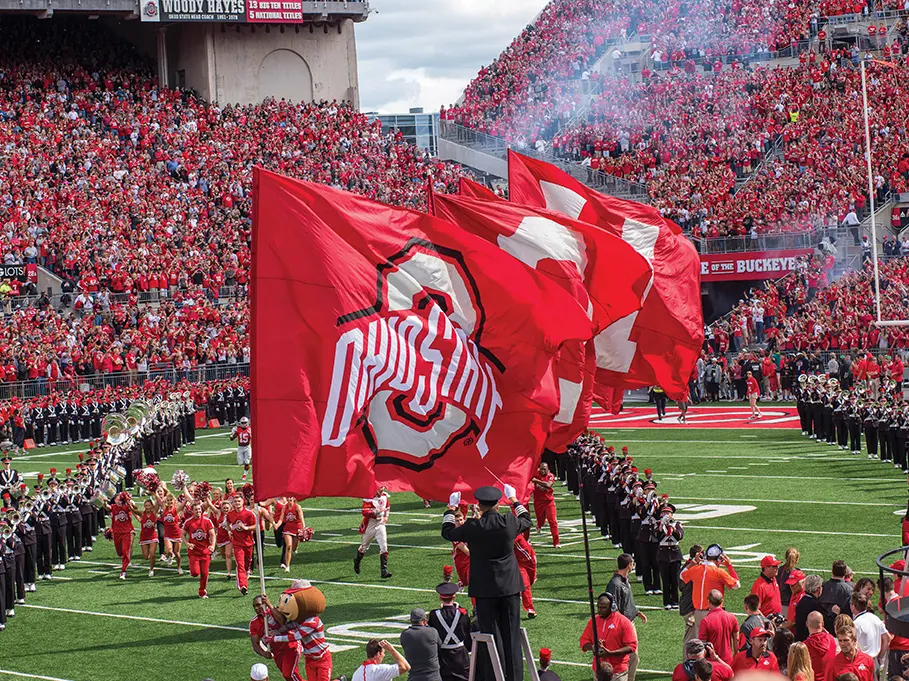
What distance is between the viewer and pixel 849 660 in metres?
9.03

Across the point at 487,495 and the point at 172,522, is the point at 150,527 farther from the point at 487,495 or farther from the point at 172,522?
the point at 487,495

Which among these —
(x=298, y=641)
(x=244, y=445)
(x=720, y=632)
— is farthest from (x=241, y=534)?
(x=244, y=445)

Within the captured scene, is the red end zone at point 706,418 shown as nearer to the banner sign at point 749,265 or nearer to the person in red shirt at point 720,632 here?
the banner sign at point 749,265

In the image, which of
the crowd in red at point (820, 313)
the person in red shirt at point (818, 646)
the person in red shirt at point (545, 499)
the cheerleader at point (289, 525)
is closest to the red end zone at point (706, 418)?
the crowd in red at point (820, 313)

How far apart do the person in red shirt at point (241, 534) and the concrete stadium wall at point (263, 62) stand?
1365 inches

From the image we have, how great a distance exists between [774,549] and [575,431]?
6647 mm

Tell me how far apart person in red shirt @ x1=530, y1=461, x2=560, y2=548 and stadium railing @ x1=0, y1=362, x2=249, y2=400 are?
18406 millimetres

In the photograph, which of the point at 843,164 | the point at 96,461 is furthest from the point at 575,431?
the point at 843,164

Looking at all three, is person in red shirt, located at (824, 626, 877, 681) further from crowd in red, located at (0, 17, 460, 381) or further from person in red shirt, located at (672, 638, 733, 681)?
crowd in red, located at (0, 17, 460, 381)

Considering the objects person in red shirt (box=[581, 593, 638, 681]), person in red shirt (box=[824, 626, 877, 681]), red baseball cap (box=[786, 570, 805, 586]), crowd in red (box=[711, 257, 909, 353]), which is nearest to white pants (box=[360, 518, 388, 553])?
red baseball cap (box=[786, 570, 805, 586])

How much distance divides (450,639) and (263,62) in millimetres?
42896

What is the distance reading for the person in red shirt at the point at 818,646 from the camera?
31.2ft

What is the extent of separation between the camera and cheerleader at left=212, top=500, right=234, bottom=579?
17375 mm

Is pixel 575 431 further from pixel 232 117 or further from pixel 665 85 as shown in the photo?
pixel 232 117
